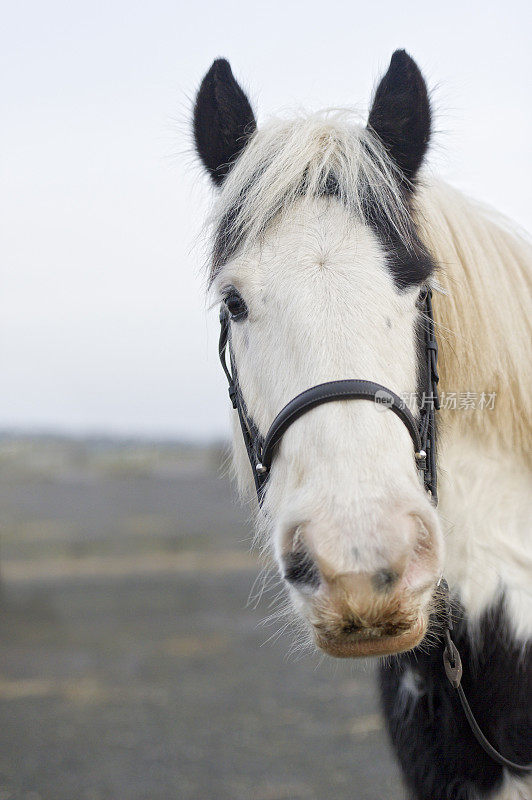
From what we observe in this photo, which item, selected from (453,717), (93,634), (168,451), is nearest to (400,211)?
(453,717)

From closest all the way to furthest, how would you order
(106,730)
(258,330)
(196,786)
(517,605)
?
1. (258,330)
2. (517,605)
3. (196,786)
4. (106,730)

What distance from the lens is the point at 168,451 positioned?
4897cm

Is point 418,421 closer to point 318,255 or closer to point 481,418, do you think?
point 481,418

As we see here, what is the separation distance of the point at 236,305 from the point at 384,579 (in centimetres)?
101

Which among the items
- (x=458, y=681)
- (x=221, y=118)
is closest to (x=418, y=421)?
(x=458, y=681)

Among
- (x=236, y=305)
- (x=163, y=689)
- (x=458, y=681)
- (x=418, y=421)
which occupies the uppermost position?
(x=236, y=305)

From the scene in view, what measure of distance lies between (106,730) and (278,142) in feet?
18.8

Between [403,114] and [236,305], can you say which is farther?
[403,114]

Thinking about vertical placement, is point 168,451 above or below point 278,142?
below

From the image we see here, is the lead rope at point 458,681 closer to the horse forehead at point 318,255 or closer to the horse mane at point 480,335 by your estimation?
the horse mane at point 480,335

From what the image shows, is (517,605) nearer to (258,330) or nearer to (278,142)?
(258,330)

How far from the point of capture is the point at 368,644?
5.65ft

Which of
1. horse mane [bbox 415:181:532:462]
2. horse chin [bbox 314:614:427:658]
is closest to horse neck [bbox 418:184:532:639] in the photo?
horse mane [bbox 415:181:532:462]

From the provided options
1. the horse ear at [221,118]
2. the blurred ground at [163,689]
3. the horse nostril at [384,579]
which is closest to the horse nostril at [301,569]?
the horse nostril at [384,579]
